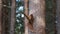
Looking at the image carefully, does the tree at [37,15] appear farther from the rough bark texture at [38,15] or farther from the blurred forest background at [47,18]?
the blurred forest background at [47,18]

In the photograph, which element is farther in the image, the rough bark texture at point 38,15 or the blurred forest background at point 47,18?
the blurred forest background at point 47,18

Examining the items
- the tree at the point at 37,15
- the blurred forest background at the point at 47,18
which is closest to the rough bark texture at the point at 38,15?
the tree at the point at 37,15

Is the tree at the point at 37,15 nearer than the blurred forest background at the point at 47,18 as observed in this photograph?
Yes

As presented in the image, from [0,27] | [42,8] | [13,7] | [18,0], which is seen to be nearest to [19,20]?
[18,0]

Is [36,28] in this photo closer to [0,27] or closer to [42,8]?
[42,8]

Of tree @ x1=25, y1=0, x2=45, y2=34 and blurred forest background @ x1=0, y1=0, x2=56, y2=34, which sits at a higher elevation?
tree @ x1=25, y1=0, x2=45, y2=34

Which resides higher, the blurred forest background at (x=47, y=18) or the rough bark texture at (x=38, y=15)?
the rough bark texture at (x=38, y=15)

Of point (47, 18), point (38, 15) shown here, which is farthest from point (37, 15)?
point (47, 18)

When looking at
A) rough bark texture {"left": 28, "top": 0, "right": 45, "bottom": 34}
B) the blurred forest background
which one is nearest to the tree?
rough bark texture {"left": 28, "top": 0, "right": 45, "bottom": 34}

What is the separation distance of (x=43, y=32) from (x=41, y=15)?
0.43ft

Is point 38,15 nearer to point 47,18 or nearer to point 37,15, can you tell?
point 37,15

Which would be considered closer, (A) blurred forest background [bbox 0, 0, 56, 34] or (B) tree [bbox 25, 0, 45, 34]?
(B) tree [bbox 25, 0, 45, 34]

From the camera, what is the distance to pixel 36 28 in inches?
49.1

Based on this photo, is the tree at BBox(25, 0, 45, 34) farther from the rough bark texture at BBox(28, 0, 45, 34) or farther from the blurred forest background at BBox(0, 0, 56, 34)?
the blurred forest background at BBox(0, 0, 56, 34)
